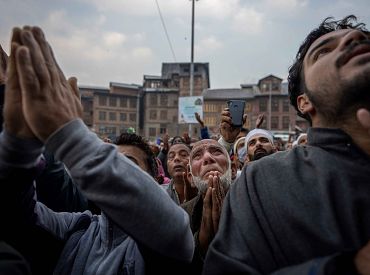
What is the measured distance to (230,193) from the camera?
1.39m

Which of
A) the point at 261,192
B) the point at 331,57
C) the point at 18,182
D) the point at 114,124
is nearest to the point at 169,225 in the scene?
the point at 261,192

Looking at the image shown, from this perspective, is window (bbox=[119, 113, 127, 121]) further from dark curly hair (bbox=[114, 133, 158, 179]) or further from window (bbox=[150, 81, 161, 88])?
dark curly hair (bbox=[114, 133, 158, 179])

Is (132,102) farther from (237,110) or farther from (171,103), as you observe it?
(237,110)

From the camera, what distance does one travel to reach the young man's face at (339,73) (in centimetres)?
129

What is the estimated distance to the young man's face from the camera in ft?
4.23

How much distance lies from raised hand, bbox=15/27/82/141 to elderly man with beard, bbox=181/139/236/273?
99 centimetres

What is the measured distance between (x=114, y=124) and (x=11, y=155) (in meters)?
61.5

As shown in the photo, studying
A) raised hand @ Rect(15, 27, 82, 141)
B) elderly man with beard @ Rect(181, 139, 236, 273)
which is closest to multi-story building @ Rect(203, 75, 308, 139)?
elderly man with beard @ Rect(181, 139, 236, 273)

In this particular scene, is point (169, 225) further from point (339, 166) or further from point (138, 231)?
point (339, 166)

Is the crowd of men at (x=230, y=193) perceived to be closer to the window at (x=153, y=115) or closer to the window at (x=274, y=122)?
the window at (x=274, y=122)

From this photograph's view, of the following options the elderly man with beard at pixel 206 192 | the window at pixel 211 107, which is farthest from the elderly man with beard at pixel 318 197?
the window at pixel 211 107

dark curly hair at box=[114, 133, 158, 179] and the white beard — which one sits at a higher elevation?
dark curly hair at box=[114, 133, 158, 179]

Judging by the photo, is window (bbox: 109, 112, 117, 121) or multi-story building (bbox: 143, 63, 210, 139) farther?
window (bbox: 109, 112, 117, 121)

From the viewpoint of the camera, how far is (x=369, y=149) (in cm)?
129
